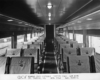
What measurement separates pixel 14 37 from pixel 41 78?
14.6 feet

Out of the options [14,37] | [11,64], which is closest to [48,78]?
[11,64]

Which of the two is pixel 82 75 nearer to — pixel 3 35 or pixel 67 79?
pixel 67 79

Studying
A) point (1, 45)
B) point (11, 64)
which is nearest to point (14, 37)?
point (1, 45)

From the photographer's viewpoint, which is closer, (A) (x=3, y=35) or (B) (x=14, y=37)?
(A) (x=3, y=35)

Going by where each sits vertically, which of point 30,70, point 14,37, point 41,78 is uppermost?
point 14,37

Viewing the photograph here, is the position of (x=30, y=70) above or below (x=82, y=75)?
below

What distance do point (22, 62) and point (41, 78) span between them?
183 cm

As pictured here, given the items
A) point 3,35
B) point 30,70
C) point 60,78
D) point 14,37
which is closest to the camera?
point 60,78

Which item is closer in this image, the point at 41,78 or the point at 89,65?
the point at 41,78

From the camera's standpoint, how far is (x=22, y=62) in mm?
2678

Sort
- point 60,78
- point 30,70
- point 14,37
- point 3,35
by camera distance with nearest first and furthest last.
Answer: point 60,78
point 30,70
point 3,35
point 14,37

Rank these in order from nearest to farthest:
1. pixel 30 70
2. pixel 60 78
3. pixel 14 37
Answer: pixel 60 78 → pixel 30 70 → pixel 14 37

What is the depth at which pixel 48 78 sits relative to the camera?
0.96m

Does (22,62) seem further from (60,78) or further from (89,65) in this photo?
(60,78)
